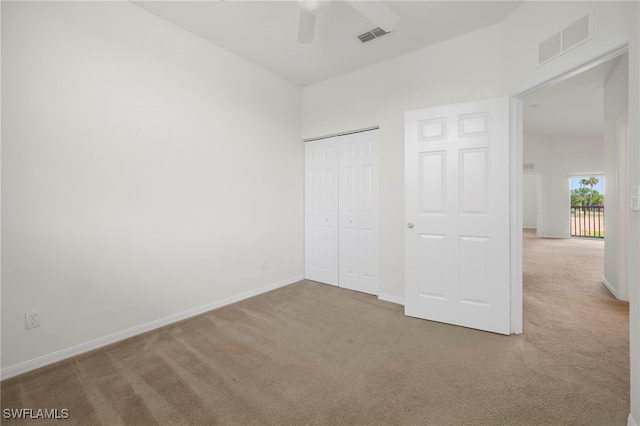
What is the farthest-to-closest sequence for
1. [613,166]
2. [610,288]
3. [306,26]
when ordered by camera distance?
[613,166], [610,288], [306,26]

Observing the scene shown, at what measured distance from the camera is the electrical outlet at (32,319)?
1989mm

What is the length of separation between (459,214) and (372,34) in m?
2.04

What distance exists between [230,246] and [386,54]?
2.94 meters

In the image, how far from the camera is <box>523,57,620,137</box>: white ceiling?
4.11 m

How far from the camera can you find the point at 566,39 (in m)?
2.00

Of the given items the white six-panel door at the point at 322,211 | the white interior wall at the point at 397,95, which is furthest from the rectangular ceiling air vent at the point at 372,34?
the white six-panel door at the point at 322,211

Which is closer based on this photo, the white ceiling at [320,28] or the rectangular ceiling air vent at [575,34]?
the rectangular ceiling air vent at [575,34]

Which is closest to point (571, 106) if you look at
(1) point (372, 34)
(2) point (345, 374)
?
(1) point (372, 34)

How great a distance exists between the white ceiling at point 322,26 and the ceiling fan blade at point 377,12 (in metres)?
0.41

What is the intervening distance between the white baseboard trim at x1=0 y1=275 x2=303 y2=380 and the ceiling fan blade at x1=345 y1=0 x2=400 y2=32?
10.2ft

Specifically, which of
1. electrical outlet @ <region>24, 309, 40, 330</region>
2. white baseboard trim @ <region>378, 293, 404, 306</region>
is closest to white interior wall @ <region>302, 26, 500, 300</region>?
white baseboard trim @ <region>378, 293, 404, 306</region>

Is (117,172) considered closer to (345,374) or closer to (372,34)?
(345,374)

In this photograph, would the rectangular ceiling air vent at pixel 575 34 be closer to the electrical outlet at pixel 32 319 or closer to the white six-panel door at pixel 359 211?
the white six-panel door at pixel 359 211

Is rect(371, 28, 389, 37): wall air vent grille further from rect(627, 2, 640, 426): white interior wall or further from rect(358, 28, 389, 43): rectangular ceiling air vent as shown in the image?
rect(627, 2, 640, 426): white interior wall
